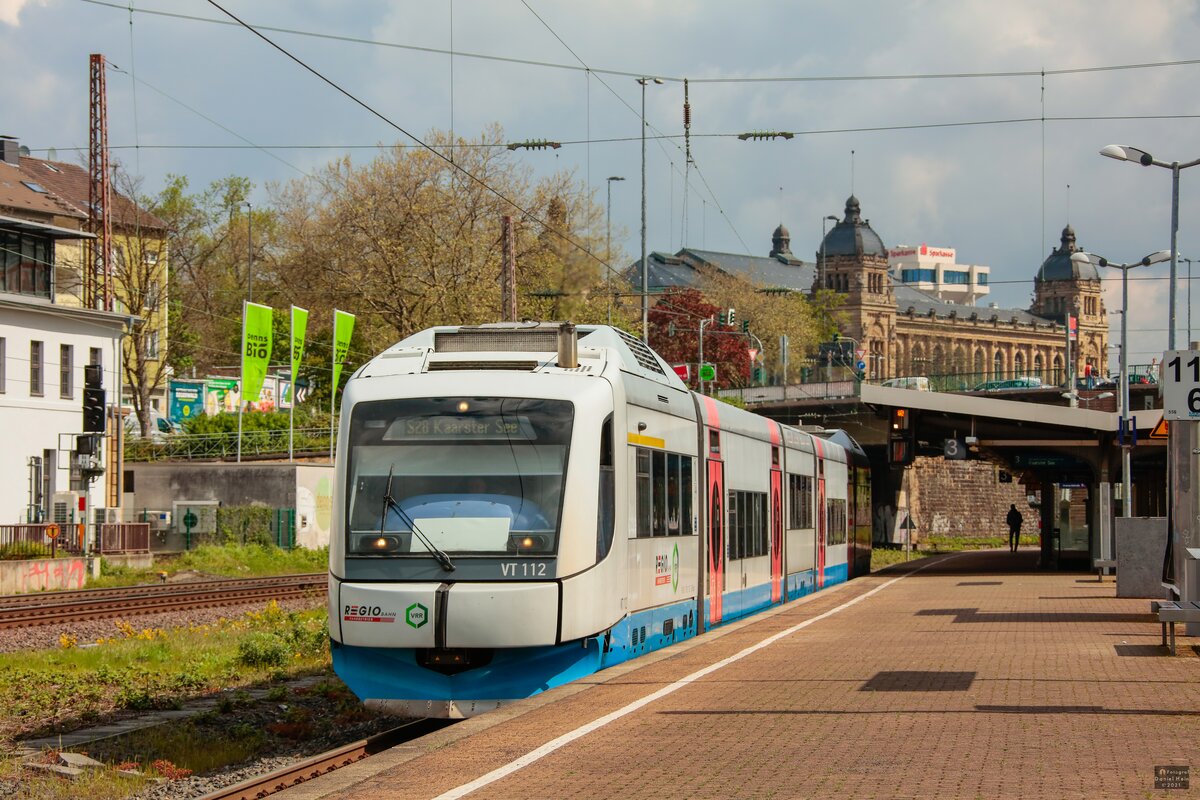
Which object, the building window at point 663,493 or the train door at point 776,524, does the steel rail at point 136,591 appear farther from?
the building window at point 663,493

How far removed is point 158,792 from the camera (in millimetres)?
11492

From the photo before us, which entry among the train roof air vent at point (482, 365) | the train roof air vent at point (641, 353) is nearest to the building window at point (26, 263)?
the train roof air vent at point (641, 353)

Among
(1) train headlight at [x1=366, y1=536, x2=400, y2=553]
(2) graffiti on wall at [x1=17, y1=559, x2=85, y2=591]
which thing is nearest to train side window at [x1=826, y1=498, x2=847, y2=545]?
(2) graffiti on wall at [x1=17, y1=559, x2=85, y2=591]

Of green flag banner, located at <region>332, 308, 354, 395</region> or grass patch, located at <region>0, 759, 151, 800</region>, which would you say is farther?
green flag banner, located at <region>332, 308, 354, 395</region>

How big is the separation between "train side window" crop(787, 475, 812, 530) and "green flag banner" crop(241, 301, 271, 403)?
992 inches

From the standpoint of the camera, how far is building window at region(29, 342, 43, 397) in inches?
1891

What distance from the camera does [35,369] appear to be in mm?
48312

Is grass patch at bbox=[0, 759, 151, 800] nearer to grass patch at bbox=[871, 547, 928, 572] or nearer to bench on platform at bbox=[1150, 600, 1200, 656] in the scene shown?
bench on platform at bbox=[1150, 600, 1200, 656]

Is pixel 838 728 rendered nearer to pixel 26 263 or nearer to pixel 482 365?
pixel 482 365

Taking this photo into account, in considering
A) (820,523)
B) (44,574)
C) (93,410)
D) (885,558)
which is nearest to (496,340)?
(820,523)

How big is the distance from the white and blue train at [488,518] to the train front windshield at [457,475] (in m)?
0.01

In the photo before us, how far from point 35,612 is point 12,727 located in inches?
493

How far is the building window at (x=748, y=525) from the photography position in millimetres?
21047

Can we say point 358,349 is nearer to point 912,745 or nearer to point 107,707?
point 107,707
